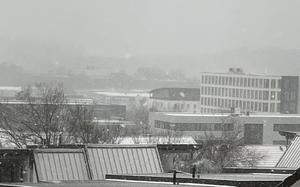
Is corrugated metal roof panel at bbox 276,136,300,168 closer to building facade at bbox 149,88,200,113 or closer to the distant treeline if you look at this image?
building facade at bbox 149,88,200,113

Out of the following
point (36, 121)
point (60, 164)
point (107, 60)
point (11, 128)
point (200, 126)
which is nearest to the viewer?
point (60, 164)

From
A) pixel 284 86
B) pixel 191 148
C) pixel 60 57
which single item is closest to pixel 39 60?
pixel 60 57

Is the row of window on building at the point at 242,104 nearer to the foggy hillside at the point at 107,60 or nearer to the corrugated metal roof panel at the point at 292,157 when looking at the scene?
the foggy hillside at the point at 107,60

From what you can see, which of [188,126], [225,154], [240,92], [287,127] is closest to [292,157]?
[225,154]

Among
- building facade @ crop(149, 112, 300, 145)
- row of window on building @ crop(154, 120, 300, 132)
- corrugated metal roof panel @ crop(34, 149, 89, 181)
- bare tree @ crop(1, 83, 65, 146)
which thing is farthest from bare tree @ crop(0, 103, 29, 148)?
corrugated metal roof panel @ crop(34, 149, 89, 181)

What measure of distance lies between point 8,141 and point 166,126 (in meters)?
22.5

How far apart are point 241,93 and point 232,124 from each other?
36.9 meters

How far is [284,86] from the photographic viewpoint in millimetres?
74438

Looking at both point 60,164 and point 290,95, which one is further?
point 290,95

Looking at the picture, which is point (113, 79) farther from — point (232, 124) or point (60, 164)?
point (60, 164)

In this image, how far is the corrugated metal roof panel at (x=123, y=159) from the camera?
39.5ft

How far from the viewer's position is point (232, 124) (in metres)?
44.4

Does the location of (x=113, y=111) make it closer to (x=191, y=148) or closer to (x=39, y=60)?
(x=191, y=148)

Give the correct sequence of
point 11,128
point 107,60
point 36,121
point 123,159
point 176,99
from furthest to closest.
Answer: point 107,60
point 176,99
point 11,128
point 36,121
point 123,159
